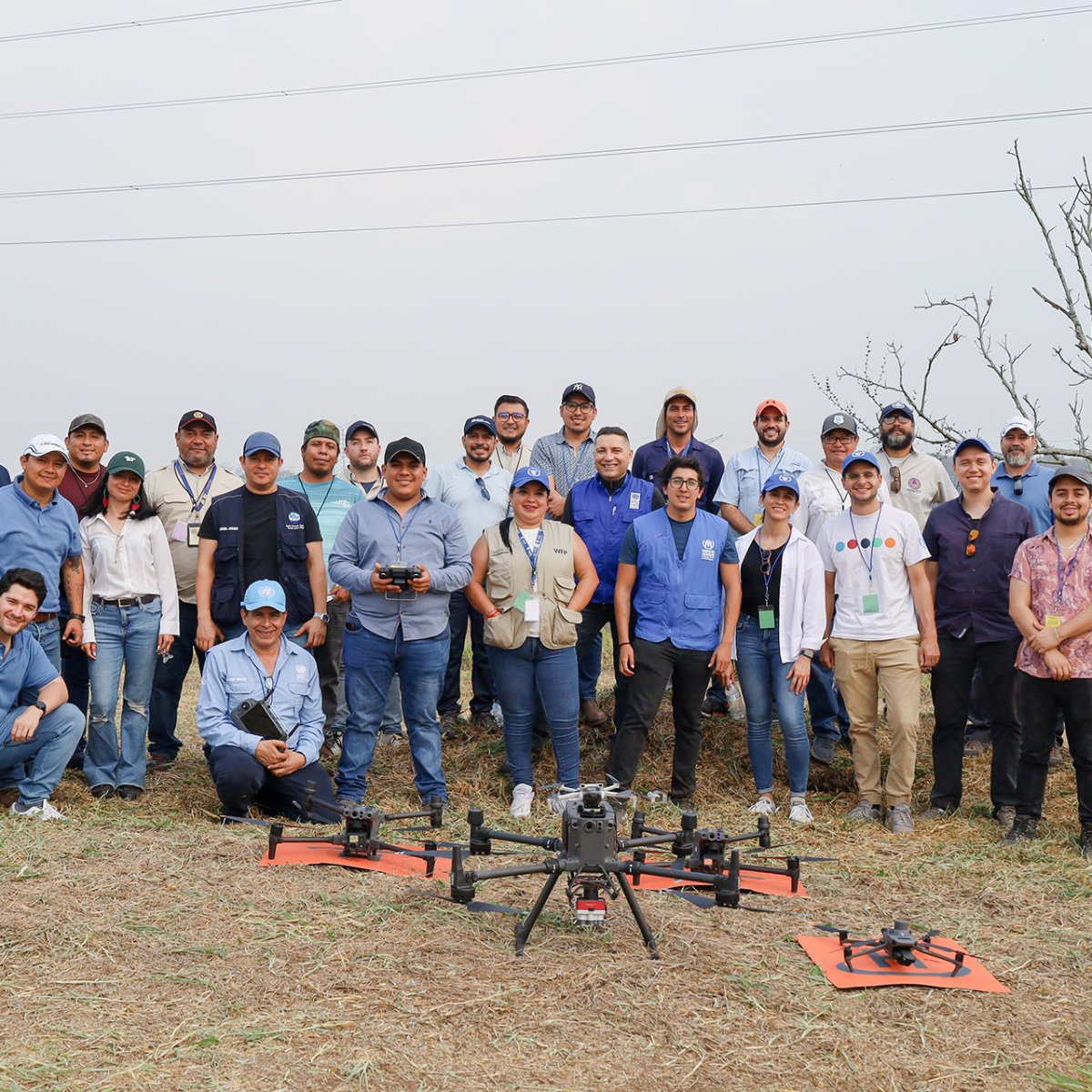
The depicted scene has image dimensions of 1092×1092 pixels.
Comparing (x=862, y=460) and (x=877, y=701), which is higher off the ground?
(x=862, y=460)

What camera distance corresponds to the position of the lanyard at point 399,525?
705 cm

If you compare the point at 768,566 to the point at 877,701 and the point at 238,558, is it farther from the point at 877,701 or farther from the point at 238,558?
the point at 238,558

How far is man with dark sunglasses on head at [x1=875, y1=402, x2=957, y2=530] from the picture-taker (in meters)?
7.90

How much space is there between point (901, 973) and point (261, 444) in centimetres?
493

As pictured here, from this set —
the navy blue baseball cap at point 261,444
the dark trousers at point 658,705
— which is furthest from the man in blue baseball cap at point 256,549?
the dark trousers at point 658,705

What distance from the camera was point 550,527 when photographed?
727 centimetres

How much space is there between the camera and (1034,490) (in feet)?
26.7

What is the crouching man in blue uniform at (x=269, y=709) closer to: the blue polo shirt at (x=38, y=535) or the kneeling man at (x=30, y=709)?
the kneeling man at (x=30, y=709)

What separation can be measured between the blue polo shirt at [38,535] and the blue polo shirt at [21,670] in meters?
0.29

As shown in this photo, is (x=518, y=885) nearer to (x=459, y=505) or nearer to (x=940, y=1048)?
(x=940, y=1048)

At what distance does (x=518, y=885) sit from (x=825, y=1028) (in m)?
1.96

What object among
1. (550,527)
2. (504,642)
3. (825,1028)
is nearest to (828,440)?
(550,527)

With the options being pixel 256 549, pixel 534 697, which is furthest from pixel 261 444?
pixel 534 697

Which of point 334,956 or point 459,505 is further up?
point 459,505
